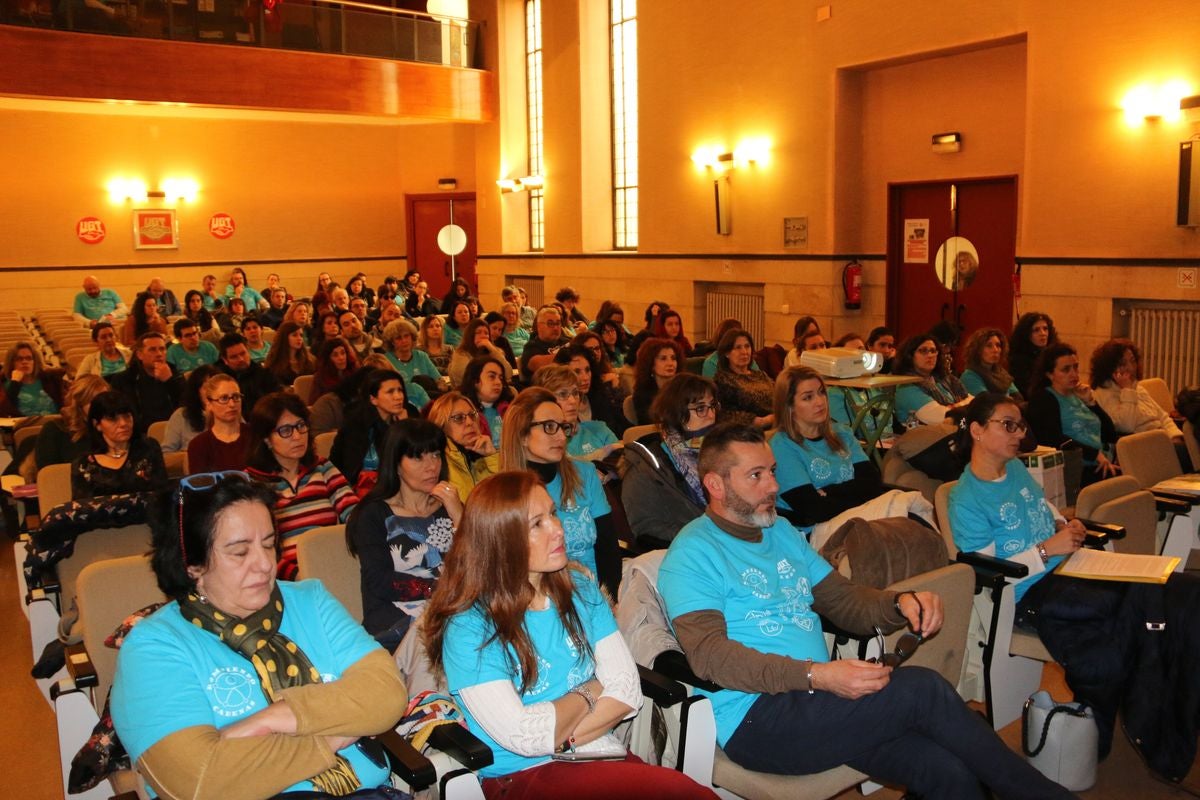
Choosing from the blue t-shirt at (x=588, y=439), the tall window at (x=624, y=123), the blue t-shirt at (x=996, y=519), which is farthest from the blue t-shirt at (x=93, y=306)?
the blue t-shirt at (x=996, y=519)

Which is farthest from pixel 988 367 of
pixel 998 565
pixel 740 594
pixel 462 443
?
pixel 740 594

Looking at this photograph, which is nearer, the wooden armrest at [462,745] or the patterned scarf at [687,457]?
the wooden armrest at [462,745]

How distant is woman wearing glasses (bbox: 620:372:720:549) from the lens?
12.7ft

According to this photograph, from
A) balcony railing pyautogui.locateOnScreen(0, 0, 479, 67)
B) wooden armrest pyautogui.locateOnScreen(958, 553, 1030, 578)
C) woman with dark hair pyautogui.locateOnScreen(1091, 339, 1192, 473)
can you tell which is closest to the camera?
wooden armrest pyautogui.locateOnScreen(958, 553, 1030, 578)

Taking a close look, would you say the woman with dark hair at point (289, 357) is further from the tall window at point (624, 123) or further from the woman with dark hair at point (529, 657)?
the tall window at point (624, 123)

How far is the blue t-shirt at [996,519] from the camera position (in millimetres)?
3533

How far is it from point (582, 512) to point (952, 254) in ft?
23.4

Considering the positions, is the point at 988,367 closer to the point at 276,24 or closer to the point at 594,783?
the point at 594,783

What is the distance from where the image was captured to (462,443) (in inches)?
167

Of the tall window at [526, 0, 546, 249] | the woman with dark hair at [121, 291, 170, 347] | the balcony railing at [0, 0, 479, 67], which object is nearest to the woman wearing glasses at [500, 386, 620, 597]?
the woman with dark hair at [121, 291, 170, 347]

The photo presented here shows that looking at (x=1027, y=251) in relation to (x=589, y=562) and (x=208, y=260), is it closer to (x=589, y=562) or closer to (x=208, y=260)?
(x=589, y=562)

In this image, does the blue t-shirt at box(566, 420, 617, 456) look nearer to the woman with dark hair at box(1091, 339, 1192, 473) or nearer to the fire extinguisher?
the woman with dark hair at box(1091, 339, 1192, 473)

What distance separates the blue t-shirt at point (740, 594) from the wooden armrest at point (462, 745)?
638mm

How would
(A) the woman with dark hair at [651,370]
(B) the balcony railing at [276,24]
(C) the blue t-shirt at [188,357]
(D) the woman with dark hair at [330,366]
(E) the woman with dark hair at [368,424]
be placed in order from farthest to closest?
1. (B) the balcony railing at [276,24]
2. (C) the blue t-shirt at [188,357]
3. (D) the woman with dark hair at [330,366]
4. (A) the woman with dark hair at [651,370]
5. (E) the woman with dark hair at [368,424]
